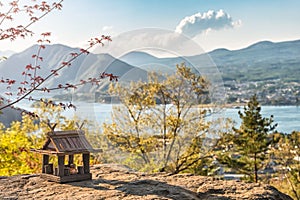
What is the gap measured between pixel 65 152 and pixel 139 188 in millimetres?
825

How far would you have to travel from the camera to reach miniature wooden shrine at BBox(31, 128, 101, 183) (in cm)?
363

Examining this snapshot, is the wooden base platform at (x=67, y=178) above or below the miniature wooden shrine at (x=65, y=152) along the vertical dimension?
below

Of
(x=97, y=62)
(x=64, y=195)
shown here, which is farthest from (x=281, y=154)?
(x=64, y=195)

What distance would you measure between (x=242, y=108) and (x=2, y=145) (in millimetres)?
11138

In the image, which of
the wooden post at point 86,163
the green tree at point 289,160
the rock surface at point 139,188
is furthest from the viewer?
the green tree at point 289,160

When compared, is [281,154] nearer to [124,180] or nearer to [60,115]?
[60,115]

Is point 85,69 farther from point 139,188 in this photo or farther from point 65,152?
point 139,188

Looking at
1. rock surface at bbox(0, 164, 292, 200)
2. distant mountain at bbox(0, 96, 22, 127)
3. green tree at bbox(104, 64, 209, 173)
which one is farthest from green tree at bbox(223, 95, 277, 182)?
rock surface at bbox(0, 164, 292, 200)

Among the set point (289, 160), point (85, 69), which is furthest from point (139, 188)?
point (289, 160)

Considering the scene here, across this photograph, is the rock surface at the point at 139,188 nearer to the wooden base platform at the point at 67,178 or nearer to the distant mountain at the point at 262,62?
the wooden base platform at the point at 67,178

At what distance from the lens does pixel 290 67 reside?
2480 inches

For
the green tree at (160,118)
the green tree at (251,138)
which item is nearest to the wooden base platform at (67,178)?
the green tree at (160,118)

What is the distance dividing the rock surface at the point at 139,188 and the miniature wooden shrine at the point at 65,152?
78mm

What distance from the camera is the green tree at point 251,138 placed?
15.3m
